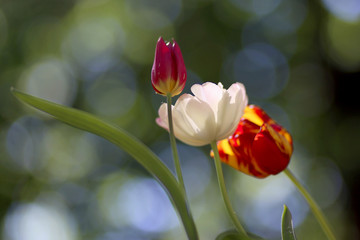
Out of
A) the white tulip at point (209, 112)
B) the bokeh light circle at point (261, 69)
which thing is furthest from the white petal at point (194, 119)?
the bokeh light circle at point (261, 69)

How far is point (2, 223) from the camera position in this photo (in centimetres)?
441

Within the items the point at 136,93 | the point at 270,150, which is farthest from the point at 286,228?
the point at 136,93

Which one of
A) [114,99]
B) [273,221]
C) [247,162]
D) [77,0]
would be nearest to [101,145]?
[114,99]

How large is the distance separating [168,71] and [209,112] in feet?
0.18

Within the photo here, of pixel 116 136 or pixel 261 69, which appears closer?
pixel 116 136

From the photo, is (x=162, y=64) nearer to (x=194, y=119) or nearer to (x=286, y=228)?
(x=194, y=119)

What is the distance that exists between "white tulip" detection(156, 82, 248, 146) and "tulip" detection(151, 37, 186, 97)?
0.02 metres

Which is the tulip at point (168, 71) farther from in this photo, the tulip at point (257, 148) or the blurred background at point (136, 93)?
the blurred background at point (136, 93)

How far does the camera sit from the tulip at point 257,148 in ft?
1.40

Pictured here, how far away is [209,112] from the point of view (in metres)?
0.41

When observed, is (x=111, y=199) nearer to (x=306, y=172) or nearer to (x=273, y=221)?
(x=273, y=221)

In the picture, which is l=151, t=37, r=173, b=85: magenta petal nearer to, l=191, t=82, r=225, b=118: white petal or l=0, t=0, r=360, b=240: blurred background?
l=191, t=82, r=225, b=118: white petal

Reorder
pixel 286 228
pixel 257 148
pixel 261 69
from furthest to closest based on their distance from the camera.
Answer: pixel 261 69 → pixel 257 148 → pixel 286 228

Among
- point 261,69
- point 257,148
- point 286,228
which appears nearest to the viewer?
point 286,228
